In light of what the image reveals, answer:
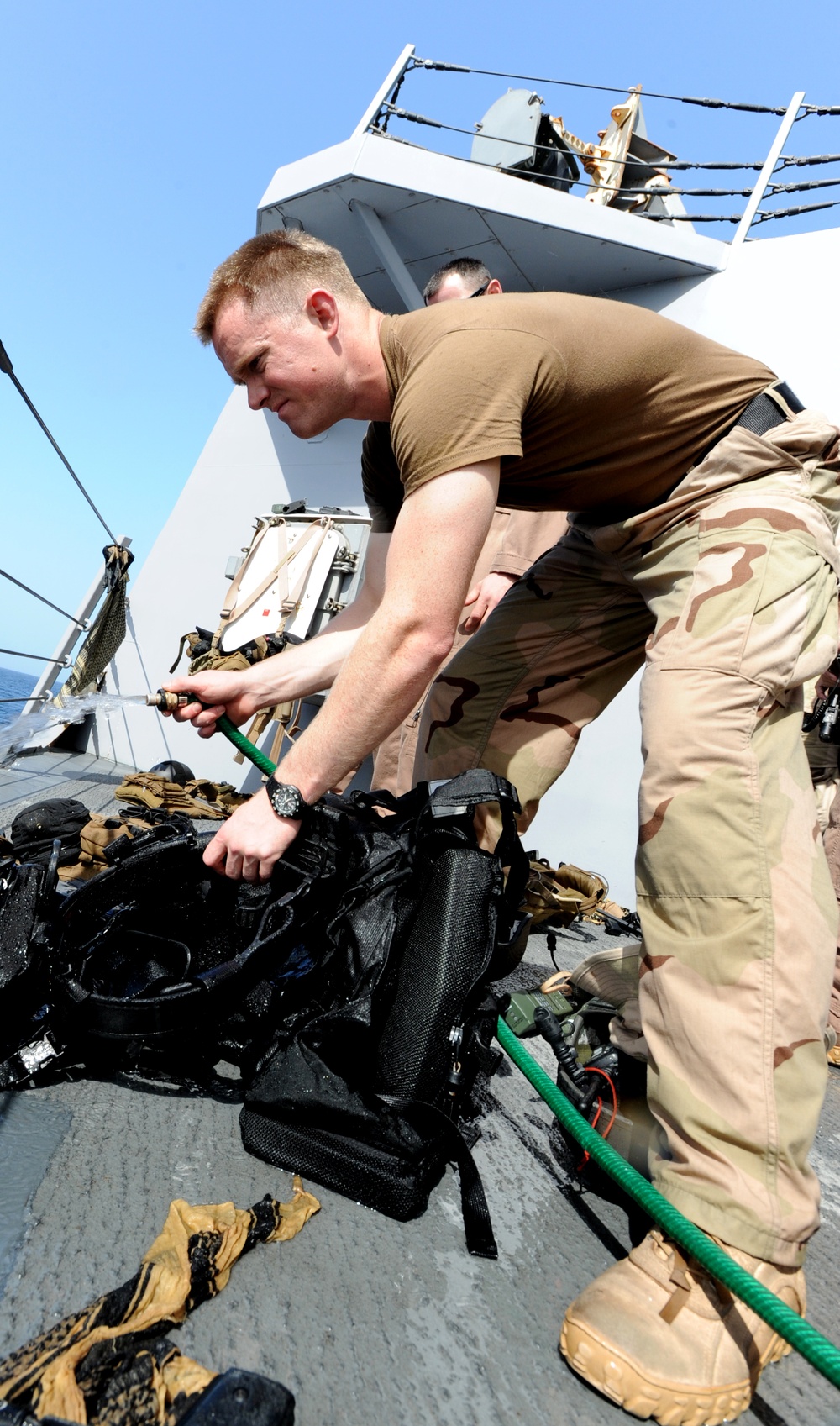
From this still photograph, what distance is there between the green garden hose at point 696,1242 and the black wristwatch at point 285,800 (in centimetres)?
50

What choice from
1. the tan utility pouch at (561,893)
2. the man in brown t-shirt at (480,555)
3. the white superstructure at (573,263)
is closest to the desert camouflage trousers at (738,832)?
the man in brown t-shirt at (480,555)

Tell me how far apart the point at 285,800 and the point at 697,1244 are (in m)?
0.84

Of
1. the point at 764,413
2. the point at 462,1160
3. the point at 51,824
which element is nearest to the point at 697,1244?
the point at 462,1160

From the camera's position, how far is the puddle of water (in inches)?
36.2

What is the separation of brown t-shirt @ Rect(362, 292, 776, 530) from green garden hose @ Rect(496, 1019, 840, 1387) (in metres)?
1.01

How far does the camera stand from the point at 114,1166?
1.10 metres

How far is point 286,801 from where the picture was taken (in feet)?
4.33

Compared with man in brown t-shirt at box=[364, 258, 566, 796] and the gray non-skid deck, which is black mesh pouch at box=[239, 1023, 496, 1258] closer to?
the gray non-skid deck

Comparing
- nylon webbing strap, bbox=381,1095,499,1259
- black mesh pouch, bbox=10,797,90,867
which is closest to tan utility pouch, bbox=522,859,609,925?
black mesh pouch, bbox=10,797,90,867

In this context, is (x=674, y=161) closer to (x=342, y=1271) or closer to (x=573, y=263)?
(x=573, y=263)

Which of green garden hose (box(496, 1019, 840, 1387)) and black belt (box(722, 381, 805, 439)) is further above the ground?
black belt (box(722, 381, 805, 439))

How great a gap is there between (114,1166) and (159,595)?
231 inches

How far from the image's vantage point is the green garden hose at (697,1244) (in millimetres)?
842

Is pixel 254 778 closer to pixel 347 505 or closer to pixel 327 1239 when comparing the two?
pixel 347 505
